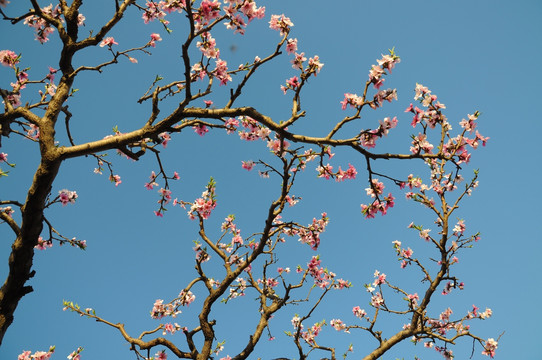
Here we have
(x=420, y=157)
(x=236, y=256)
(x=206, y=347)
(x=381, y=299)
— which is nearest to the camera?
(x=420, y=157)

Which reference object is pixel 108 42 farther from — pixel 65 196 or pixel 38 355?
pixel 38 355

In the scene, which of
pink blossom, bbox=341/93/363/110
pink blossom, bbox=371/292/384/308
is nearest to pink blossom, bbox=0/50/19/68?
pink blossom, bbox=341/93/363/110

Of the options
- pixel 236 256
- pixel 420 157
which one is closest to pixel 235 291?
pixel 236 256

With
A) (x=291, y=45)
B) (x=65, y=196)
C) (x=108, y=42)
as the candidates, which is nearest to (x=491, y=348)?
(x=291, y=45)

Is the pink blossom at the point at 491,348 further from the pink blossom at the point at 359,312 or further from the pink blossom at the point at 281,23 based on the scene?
the pink blossom at the point at 281,23

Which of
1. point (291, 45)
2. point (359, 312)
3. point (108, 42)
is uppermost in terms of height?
point (108, 42)

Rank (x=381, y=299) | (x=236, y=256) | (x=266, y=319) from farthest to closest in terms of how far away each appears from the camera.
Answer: (x=381, y=299) → (x=236, y=256) → (x=266, y=319)

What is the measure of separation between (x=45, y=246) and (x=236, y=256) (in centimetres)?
421

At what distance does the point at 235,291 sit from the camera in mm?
8859

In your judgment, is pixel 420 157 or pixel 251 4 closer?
pixel 420 157

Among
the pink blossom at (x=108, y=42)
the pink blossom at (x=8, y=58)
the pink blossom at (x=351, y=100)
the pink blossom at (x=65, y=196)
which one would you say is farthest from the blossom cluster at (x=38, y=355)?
the pink blossom at (x=351, y=100)

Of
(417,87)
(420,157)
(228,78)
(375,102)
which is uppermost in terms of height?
(228,78)

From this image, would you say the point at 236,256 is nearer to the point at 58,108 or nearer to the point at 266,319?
the point at 266,319

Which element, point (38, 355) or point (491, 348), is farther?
point (491, 348)
